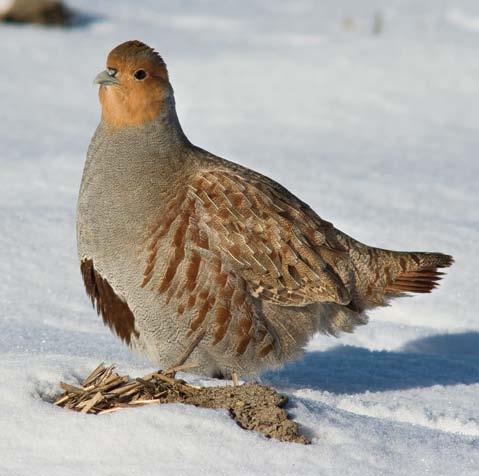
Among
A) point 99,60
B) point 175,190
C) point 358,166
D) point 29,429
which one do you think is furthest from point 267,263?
point 99,60

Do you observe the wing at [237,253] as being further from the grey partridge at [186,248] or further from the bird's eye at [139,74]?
the bird's eye at [139,74]

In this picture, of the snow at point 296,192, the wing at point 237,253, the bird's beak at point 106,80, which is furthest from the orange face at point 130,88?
the snow at point 296,192

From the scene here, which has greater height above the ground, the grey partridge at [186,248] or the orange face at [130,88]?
the orange face at [130,88]

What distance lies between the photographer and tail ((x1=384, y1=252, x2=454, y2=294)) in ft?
14.2

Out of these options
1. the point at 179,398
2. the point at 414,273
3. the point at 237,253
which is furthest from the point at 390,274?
the point at 179,398

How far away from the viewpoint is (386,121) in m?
8.61

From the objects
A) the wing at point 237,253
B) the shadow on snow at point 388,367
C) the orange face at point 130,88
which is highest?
the orange face at point 130,88

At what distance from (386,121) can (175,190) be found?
495cm

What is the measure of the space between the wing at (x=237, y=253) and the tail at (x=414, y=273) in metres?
0.30

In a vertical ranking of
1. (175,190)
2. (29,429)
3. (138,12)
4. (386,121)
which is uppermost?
(138,12)

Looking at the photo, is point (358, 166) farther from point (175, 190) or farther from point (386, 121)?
point (175, 190)

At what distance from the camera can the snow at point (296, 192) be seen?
9.13ft

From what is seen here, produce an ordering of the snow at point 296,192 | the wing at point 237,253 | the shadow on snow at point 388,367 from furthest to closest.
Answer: the shadow on snow at point 388,367 → the wing at point 237,253 → the snow at point 296,192

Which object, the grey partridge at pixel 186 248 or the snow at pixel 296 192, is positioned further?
the grey partridge at pixel 186 248
